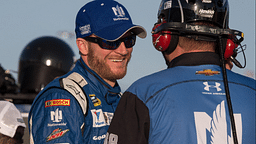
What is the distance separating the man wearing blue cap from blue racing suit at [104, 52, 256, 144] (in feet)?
2.53

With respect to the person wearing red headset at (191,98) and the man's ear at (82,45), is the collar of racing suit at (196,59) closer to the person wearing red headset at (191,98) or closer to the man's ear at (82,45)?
the person wearing red headset at (191,98)

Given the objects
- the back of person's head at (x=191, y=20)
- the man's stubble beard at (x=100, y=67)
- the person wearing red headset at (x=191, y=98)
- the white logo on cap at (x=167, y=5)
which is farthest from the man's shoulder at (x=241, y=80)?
the man's stubble beard at (x=100, y=67)

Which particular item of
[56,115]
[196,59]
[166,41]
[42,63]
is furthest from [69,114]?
[42,63]

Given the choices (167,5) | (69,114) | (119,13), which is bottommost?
(69,114)

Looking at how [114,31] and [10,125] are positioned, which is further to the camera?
[114,31]

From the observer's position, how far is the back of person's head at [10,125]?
9.55ft

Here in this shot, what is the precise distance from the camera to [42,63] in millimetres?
14758

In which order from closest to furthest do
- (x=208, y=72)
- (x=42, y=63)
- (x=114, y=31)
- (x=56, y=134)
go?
(x=208, y=72), (x=56, y=134), (x=114, y=31), (x=42, y=63)

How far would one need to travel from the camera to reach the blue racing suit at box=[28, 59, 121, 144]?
2.50m

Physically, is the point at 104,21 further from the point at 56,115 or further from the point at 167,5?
the point at 56,115

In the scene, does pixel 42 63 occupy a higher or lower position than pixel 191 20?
lower

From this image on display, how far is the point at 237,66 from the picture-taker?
3012mm

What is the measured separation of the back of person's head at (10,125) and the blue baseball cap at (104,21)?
1140 mm

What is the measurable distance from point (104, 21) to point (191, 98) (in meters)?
1.65
